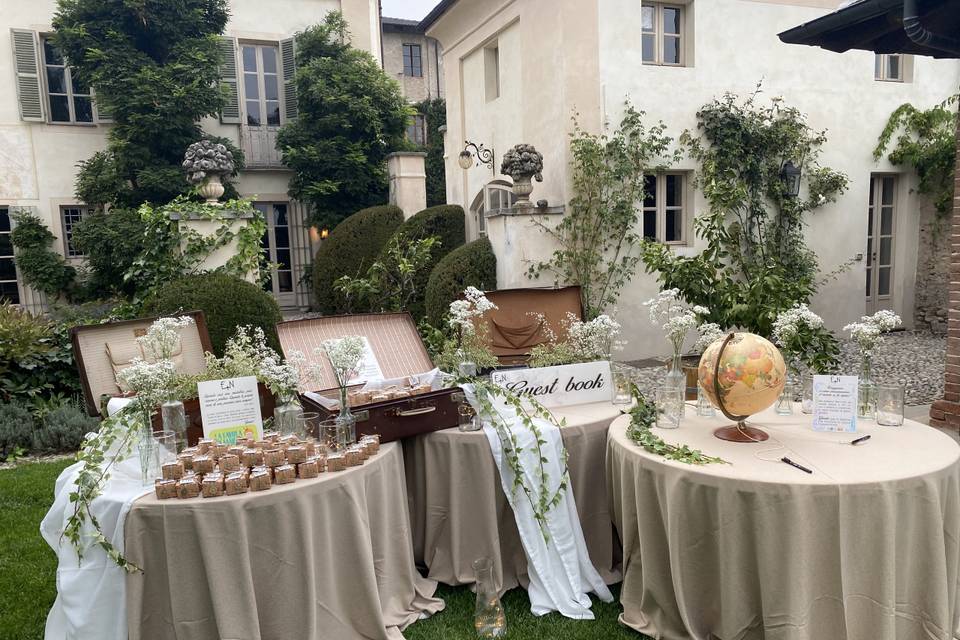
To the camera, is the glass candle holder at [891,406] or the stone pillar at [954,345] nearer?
the glass candle holder at [891,406]

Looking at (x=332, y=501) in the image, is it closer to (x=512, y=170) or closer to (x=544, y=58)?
(x=512, y=170)

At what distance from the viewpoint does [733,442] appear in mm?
2627

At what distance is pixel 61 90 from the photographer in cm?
1191

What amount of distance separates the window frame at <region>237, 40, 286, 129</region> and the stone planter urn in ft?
24.5

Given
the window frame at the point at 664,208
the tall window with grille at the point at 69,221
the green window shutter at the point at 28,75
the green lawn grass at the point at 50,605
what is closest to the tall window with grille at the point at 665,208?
the window frame at the point at 664,208

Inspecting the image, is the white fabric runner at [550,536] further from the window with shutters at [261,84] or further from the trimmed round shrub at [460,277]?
the window with shutters at [261,84]

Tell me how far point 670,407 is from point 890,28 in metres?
2.69

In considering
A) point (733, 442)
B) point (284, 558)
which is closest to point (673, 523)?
point (733, 442)

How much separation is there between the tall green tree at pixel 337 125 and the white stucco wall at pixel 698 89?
3127mm

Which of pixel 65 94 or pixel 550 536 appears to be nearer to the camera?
pixel 550 536

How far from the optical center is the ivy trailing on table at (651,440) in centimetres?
243

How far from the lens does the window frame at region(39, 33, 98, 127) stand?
11.7 metres

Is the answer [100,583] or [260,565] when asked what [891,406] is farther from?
[100,583]

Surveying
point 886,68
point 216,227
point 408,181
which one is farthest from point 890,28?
point 408,181
